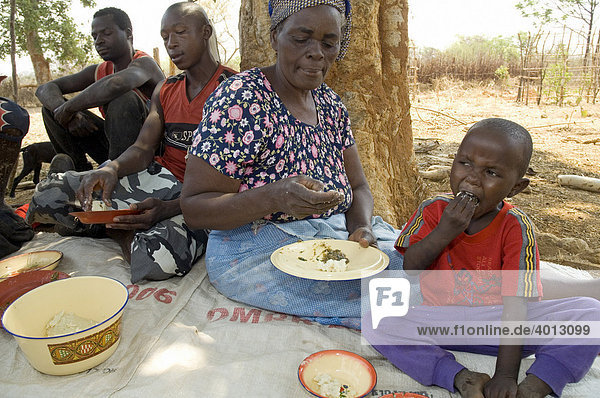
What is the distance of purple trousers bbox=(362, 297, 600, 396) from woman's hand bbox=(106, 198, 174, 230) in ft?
3.91

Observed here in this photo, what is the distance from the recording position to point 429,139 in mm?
7188

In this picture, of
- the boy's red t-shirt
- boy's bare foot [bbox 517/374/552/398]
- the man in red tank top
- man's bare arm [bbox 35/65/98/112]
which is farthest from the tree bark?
boy's bare foot [bbox 517/374/552/398]

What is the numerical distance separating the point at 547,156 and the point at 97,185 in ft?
19.4

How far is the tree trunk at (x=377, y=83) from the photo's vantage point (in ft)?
8.93

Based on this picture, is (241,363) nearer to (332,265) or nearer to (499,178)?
(332,265)

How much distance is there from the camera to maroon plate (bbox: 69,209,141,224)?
195cm

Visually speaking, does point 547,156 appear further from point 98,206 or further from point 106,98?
point 98,206

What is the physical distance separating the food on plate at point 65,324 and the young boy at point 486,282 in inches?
41.8

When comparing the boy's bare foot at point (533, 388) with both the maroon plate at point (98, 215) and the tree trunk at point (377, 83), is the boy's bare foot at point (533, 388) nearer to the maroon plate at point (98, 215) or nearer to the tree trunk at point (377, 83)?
the tree trunk at point (377, 83)

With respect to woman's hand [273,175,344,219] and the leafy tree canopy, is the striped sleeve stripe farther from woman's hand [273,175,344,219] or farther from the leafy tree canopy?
the leafy tree canopy

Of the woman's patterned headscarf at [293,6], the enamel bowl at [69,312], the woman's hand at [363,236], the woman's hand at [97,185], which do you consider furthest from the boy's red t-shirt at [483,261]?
the woman's hand at [97,185]

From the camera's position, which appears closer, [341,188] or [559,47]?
[341,188]

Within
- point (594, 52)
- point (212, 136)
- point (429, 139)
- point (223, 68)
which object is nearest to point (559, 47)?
point (594, 52)

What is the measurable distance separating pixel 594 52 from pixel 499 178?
1197cm
